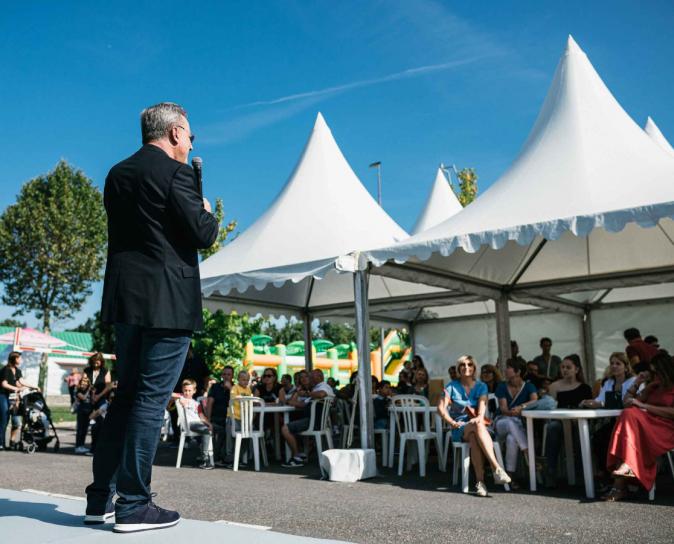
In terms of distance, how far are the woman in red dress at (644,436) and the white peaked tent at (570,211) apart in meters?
1.48

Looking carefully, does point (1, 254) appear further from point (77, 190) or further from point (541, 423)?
point (541, 423)

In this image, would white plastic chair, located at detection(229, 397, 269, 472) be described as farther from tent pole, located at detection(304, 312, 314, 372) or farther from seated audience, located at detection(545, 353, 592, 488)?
tent pole, located at detection(304, 312, 314, 372)

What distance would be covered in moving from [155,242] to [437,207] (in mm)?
14774

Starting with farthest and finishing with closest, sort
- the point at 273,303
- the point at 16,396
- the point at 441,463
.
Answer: the point at 273,303 → the point at 16,396 → the point at 441,463

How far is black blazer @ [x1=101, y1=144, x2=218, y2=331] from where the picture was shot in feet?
8.59

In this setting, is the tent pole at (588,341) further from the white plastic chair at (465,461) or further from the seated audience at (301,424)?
the white plastic chair at (465,461)

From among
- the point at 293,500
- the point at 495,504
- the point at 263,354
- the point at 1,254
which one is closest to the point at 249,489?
the point at 293,500

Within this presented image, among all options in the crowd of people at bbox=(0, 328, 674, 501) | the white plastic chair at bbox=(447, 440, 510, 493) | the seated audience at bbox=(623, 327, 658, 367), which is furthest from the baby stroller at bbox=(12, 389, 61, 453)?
the seated audience at bbox=(623, 327, 658, 367)

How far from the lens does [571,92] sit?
8.48 metres

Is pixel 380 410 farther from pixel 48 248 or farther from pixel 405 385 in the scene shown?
pixel 48 248

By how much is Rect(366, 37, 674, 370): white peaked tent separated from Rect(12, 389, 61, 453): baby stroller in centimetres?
616

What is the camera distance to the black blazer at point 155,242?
2.62 meters

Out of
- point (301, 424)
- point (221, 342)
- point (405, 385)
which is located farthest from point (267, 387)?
point (221, 342)

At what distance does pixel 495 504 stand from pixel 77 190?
32.6 meters
